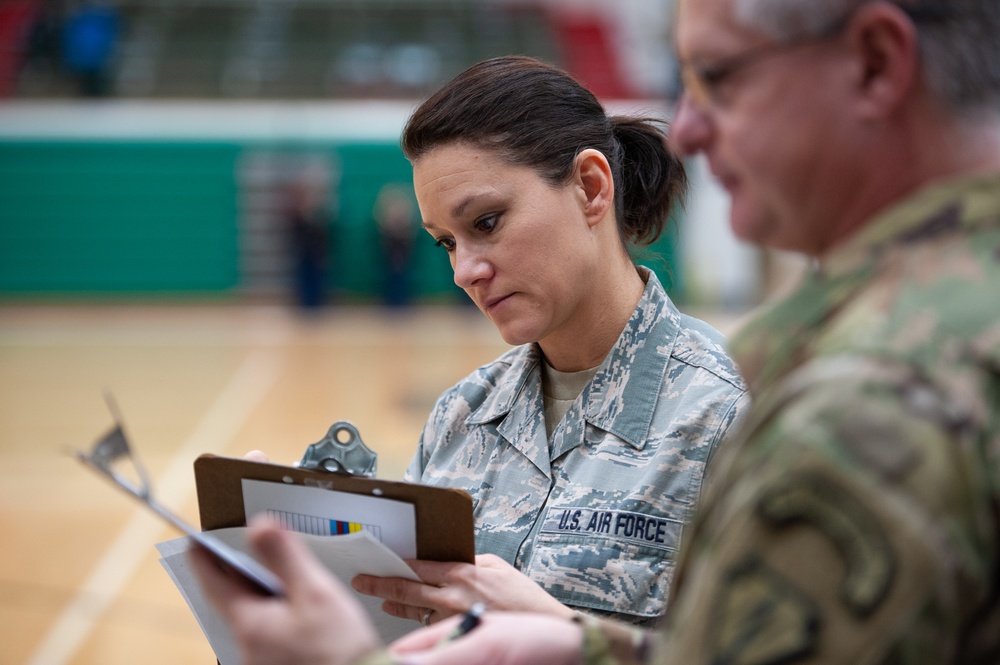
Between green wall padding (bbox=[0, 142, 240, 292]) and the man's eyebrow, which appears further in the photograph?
green wall padding (bbox=[0, 142, 240, 292])

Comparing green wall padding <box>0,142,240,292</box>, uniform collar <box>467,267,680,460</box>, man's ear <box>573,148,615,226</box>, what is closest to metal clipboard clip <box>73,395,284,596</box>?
uniform collar <box>467,267,680,460</box>

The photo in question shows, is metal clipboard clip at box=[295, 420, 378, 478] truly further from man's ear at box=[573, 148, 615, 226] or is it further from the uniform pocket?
man's ear at box=[573, 148, 615, 226]

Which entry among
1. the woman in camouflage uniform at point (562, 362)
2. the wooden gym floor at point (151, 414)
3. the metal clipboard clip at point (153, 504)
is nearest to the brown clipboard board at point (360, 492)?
the woman in camouflage uniform at point (562, 362)

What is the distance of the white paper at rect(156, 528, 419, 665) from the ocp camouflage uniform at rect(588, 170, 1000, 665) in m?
0.64

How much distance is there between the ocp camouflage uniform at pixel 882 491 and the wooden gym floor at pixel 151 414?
3.44 meters

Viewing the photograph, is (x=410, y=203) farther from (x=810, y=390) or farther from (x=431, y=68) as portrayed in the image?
(x=810, y=390)

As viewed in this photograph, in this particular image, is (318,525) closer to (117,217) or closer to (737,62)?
(737,62)

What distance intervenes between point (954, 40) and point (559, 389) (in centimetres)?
120

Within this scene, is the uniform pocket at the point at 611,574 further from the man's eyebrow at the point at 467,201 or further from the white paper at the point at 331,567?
the man's eyebrow at the point at 467,201

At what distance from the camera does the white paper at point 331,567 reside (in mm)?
1343

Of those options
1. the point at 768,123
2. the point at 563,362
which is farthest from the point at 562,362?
the point at 768,123

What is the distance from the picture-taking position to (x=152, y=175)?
14.4 meters

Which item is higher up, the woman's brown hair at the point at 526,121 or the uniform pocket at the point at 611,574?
the woman's brown hair at the point at 526,121

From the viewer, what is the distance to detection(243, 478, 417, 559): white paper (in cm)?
134
